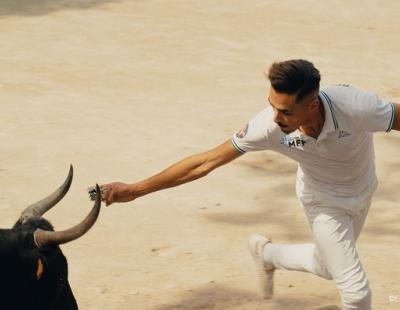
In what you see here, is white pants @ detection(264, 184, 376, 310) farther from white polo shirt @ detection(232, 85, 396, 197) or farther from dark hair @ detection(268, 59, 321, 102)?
dark hair @ detection(268, 59, 321, 102)

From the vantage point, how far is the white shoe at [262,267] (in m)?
7.92

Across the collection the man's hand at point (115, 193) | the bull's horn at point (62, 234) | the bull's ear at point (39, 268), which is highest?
the man's hand at point (115, 193)

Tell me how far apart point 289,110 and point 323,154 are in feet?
1.59

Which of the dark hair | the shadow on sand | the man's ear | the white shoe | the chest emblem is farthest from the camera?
the shadow on sand

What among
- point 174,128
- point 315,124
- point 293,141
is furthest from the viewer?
point 174,128

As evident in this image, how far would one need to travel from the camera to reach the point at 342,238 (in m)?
6.88

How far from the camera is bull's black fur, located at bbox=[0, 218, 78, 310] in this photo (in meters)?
6.72

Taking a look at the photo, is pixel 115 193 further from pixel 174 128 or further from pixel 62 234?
pixel 174 128

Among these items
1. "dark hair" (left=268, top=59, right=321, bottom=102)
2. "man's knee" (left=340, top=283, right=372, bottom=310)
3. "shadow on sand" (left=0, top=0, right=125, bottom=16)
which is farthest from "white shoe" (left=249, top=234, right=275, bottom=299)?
"shadow on sand" (left=0, top=0, right=125, bottom=16)

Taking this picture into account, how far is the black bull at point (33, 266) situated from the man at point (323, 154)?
451 millimetres

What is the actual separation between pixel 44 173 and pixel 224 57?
16.1ft

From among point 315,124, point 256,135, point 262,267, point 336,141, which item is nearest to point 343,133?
point 336,141

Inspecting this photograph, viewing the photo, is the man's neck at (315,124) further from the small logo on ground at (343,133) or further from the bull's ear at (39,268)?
the bull's ear at (39,268)

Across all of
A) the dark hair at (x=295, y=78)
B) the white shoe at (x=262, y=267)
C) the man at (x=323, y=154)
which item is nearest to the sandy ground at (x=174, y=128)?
the white shoe at (x=262, y=267)
